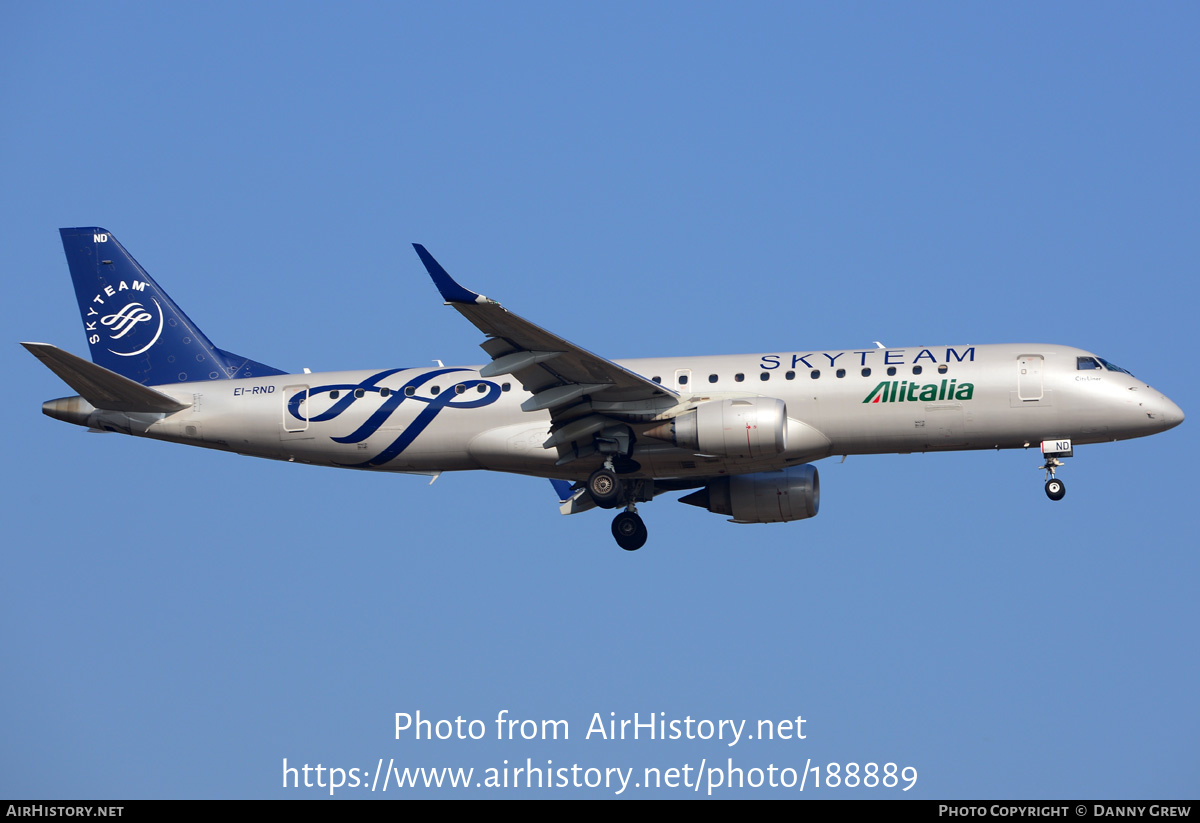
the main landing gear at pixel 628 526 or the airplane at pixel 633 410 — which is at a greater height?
the airplane at pixel 633 410

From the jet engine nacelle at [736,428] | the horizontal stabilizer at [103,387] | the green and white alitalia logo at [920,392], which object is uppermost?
the green and white alitalia logo at [920,392]

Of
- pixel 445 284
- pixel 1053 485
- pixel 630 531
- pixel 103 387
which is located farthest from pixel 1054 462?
pixel 103 387

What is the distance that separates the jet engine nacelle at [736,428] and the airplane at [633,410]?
0.15 ft

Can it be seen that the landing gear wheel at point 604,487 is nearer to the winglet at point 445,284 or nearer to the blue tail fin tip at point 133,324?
the winglet at point 445,284

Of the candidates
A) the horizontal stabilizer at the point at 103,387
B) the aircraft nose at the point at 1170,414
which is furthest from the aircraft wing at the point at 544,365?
the aircraft nose at the point at 1170,414

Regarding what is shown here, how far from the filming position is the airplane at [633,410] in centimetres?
3575

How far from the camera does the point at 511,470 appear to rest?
3866cm

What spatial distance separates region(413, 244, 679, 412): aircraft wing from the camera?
32125 millimetres

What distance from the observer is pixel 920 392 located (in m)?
35.9

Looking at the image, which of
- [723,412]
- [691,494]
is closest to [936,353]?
[723,412]

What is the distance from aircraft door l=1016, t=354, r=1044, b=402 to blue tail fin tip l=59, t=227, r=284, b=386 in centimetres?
2043

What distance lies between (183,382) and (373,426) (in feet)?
21.4

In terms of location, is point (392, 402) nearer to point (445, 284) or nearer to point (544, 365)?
point (544, 365)
